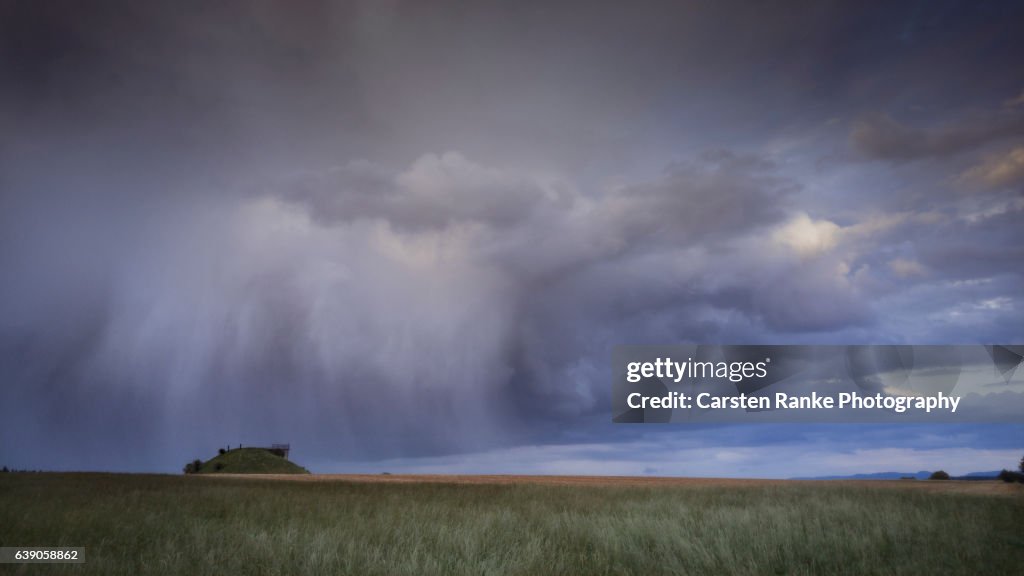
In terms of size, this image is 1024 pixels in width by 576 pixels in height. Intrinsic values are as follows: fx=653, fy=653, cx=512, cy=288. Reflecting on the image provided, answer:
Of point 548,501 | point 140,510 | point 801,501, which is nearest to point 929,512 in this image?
point 801,501

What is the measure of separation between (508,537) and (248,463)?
5467 cm

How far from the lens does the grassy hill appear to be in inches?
2322

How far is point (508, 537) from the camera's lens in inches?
481

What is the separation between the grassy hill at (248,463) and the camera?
58969 mm

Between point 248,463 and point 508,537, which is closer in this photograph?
point 508,537

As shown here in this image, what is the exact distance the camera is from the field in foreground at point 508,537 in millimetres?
9500

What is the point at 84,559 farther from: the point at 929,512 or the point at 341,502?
the point at 929,512

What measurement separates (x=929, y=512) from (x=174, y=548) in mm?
16330

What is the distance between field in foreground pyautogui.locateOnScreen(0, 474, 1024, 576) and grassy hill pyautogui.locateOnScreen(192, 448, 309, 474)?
142ft

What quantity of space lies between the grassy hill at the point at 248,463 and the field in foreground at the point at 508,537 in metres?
43.3

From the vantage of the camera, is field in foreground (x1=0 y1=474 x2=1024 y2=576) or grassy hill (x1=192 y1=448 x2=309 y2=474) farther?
grassy hill (x1=192 y1=448 x2=309 y2=474)

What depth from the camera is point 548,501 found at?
19.7m

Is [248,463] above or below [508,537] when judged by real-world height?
above

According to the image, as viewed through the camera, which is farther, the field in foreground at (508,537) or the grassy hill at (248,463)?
the grassy hill at (248,463)
